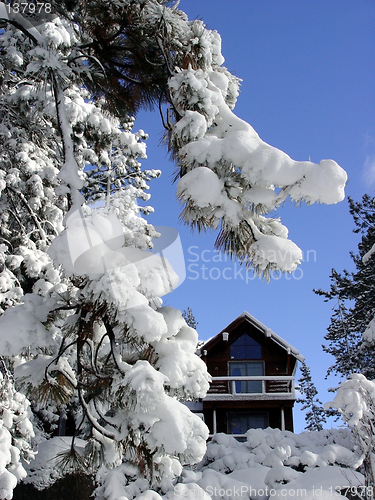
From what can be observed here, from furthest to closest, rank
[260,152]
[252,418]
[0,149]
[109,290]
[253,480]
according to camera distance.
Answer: [252,418]
[253,480]
[0,149]
[260,152]
[109,290]

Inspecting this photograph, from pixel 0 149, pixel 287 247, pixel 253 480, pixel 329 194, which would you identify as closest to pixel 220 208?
pixel 287 247

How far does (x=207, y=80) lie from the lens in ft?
11.3

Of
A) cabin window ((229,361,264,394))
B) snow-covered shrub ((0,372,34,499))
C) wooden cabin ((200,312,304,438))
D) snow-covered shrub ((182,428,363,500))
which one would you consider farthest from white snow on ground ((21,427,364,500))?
cabin window ((229,361,264,394))

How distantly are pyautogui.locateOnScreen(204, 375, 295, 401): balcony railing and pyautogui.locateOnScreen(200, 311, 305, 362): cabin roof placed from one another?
1008 mm

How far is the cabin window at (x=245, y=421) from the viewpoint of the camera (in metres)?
17.8

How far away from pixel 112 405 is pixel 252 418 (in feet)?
54.1

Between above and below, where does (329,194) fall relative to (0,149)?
below

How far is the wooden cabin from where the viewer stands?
17453mm

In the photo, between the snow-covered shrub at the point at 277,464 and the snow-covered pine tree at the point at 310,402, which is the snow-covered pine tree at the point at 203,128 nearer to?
the snow-covered shrub at the point at 277,464

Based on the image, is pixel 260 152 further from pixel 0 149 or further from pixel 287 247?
pixel 0 149

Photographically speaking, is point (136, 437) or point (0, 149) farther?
point (0, 149)

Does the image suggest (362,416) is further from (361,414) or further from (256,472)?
(256,472)

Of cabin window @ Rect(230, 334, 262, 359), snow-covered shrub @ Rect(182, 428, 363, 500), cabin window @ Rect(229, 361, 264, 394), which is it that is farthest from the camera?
cabin window @ Rect(230, 334, 262, 359)

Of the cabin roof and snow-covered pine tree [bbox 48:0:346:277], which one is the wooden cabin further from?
snow-covered pine tree [bbox 48:0:346:277]
